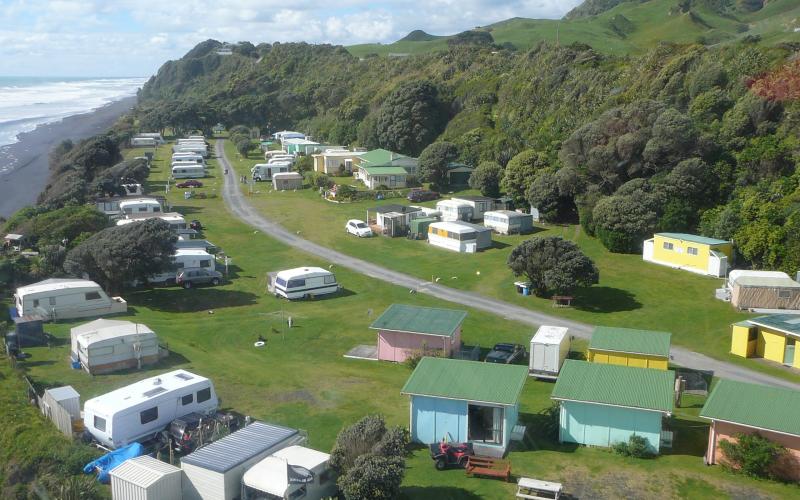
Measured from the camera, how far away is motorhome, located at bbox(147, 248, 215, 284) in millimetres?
40312

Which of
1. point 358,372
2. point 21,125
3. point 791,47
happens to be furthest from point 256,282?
point 21,125

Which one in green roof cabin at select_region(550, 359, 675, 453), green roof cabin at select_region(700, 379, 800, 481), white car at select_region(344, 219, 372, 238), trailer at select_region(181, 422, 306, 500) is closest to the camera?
trailer at select_region(181, 422, 306, 500)

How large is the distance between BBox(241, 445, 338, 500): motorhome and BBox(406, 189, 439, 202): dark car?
46.8 metres

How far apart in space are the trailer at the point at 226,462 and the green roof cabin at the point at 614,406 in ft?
26.7

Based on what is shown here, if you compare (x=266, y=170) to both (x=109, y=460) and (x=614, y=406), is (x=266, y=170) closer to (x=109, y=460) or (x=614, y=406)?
A: (x=109, y=460)

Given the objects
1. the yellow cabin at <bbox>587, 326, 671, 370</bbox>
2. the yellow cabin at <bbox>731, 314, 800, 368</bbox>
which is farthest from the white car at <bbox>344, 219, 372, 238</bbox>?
the yellow cabin at <bbox>731, 314, 800, 368</bbox>

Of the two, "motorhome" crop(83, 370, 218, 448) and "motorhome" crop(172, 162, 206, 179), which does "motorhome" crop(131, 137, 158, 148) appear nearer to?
"motorhome" crop(172, 162, 206, 179)

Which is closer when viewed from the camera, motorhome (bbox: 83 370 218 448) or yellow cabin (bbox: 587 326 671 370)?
motorhome (bbox: 83 370 218 448)

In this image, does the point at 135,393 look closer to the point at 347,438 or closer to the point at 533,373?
the point at 347,438

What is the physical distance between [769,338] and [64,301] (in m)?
30.7

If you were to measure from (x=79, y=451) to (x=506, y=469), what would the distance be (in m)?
11.5

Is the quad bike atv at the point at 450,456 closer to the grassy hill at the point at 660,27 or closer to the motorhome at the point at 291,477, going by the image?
the motorhome at the point at 291,477

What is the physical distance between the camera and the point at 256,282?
41562mm

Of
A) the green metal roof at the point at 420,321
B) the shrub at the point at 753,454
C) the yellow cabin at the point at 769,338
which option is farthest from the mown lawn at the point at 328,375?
the yellow cabin at the point at 769,338
